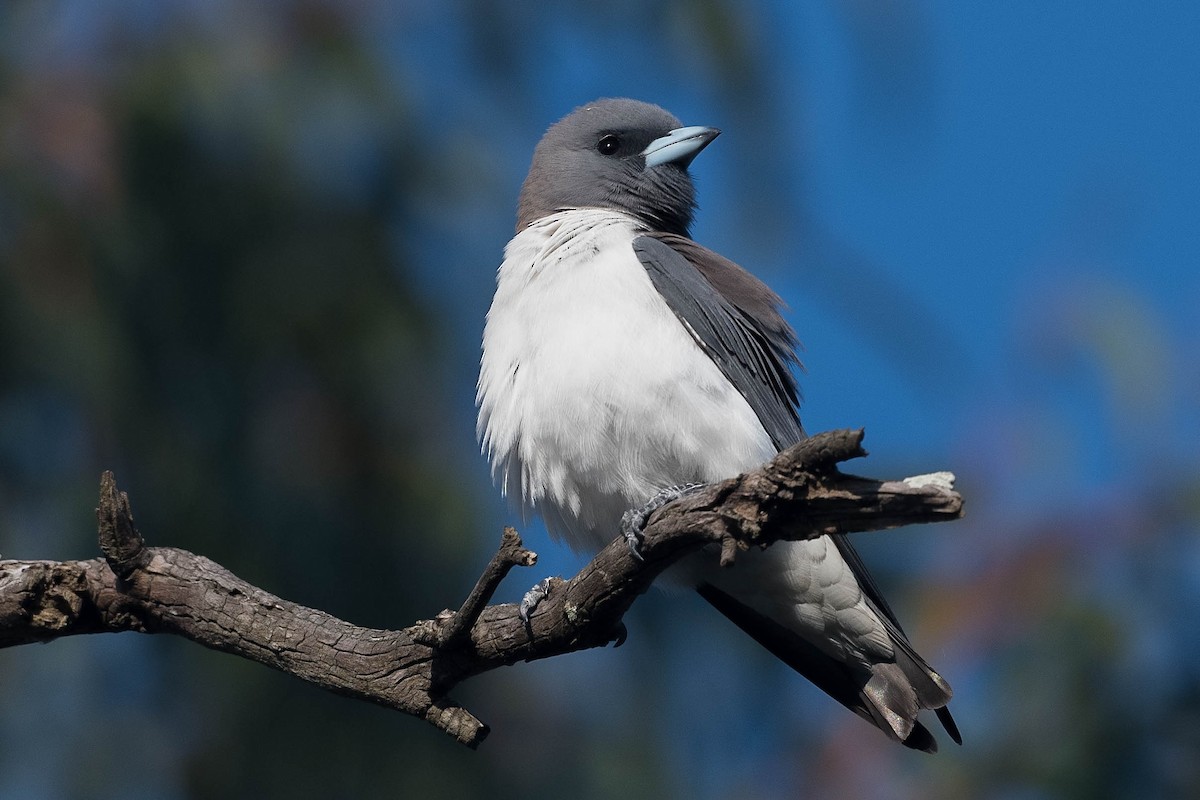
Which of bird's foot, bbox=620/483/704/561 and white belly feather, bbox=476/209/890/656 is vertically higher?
white belly feather, bbox=476/209/890/656

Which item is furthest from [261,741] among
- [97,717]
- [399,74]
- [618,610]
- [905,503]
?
[905,503]

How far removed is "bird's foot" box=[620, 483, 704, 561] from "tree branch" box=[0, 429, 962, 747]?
29mm

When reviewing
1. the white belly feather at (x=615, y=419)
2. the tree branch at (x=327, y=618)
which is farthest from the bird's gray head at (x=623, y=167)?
the tree branch at (x=327, y=618)

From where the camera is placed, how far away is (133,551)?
3.40 metres

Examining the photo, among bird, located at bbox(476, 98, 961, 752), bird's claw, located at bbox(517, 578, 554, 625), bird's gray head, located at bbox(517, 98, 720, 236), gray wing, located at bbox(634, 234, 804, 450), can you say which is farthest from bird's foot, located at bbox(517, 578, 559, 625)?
bird's gray head, located at bbox(517, 98, 720, 236)

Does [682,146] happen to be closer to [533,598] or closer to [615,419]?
[615,419]

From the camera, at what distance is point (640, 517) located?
326cm

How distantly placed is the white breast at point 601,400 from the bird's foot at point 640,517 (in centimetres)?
17

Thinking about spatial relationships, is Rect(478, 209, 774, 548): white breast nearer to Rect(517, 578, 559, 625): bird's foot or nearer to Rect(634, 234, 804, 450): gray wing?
Rect(634, 234, 804, 450): gray wing

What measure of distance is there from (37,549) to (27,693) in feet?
2.85

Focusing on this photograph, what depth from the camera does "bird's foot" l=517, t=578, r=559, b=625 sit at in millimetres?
3396

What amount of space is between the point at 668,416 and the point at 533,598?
624 millimetres

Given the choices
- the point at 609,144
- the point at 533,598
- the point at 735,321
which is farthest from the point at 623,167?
the point at 533,598

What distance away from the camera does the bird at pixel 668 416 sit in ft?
12.3
